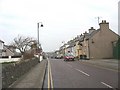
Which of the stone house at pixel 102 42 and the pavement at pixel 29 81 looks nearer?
the pavement at pixel 29 81

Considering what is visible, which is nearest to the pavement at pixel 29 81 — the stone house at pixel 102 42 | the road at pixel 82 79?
the road at pixel 82 79

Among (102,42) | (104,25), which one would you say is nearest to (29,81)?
(102,42)

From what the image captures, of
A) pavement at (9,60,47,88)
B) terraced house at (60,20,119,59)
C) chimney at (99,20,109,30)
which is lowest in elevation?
pavement at (9,60,47,88)

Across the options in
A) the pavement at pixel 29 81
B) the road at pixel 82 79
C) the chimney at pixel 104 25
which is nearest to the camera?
the pavement at pixel 29 81

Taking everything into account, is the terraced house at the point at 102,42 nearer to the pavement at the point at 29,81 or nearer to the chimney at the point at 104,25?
the chimney at the point at 104,25

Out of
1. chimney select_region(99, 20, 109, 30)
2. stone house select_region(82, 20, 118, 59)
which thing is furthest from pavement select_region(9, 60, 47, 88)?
chimney select_region(99, 20, 109, 30)

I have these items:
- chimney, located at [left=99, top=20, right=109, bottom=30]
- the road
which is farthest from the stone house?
the road

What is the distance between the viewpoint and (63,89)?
596 inches

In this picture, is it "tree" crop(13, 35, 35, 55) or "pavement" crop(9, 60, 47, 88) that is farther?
"tree" crop(13, 35, 35, 55)

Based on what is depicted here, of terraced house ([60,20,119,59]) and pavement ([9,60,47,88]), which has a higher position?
terraced house ([60,20,119,59])

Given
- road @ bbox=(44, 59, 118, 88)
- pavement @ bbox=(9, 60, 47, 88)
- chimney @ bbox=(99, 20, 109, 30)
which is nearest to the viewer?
pavement @ bbox=(9, 60, 47, 88)

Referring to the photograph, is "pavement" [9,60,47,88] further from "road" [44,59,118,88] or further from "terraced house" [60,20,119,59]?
"terraced house" [60,20,119,59]

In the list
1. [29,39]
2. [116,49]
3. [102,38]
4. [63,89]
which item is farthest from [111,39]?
[63,89]

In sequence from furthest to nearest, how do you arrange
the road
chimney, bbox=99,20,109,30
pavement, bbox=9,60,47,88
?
chimney, bbox=99,20,109,30 < the road < pavement, bbox=9,60,47,88
